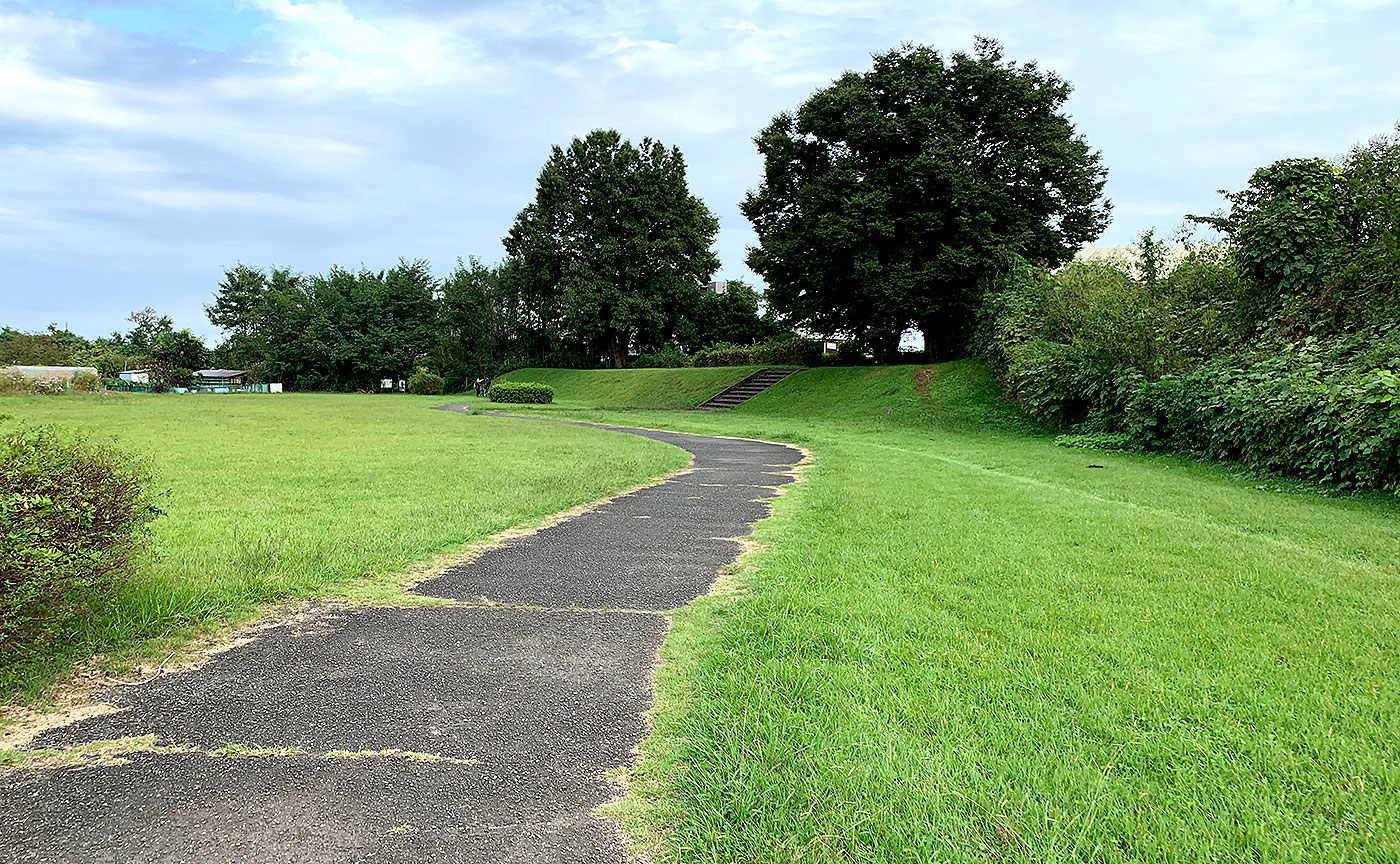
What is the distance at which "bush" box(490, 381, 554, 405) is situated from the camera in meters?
31.3

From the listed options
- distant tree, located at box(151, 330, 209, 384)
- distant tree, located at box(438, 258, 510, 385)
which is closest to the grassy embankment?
distant tree, located at box(438, 258, 510, 385)

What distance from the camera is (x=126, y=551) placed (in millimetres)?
3598

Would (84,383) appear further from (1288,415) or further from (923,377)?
(1288,415)

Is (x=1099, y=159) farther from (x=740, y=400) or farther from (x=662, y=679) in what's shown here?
(x=662, y=679)

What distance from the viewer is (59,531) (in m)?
3.10

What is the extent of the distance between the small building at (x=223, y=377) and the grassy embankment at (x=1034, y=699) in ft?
243

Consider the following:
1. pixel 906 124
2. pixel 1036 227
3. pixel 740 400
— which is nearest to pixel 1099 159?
pixel 1036 227

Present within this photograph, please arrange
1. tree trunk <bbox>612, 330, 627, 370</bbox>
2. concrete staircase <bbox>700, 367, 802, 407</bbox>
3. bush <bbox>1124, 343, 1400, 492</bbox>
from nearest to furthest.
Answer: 1. bush <bbox>1124, 343, 1400, 492</bbox>
2. concrete staircase <bbox>700, 367, 802, 407</bbox>
3. tree trunk <bbox>612, 330, 627, 370</bbox>

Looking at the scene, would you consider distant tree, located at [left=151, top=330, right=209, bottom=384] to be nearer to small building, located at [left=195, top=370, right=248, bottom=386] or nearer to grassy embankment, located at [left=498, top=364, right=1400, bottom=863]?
small building, located at [left=195, top=370, right=248, bottom=386]

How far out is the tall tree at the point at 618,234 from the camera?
42.3 meters

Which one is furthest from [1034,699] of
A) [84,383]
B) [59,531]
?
[84,383]

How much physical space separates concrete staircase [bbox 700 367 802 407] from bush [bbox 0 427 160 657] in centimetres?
2420

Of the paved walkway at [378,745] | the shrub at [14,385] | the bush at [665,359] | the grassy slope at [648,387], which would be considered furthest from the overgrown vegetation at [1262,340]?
the shrub at [14,385]

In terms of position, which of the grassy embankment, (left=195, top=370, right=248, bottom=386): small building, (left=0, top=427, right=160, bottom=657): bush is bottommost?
the grassy embankment
